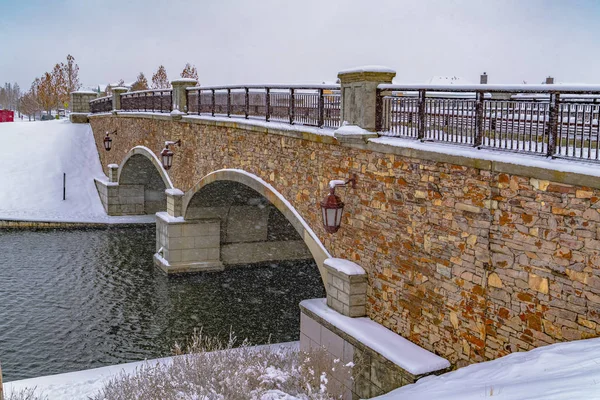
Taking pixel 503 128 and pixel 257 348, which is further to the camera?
Result: pixel 257 348

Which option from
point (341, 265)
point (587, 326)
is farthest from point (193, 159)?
point (587, 326)

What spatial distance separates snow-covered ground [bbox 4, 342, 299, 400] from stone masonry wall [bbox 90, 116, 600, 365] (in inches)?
112

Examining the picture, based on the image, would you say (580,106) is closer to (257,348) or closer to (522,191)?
(522,191)

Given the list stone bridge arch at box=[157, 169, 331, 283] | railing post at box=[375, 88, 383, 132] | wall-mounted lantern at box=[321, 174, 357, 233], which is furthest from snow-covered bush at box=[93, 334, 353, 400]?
stone bridge arch at box=[157, 169, 331, 283]

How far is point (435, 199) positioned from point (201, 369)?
4110 mm

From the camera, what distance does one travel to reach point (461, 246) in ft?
26.6

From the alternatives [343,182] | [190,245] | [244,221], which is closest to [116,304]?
[190,245]

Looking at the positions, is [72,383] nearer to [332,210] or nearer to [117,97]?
[332,210]

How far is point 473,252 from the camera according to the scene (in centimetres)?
791

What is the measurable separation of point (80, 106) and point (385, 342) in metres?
34.6

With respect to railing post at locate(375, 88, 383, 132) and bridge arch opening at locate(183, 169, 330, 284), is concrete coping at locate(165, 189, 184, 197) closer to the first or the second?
bridge arch opening at locate(183, 169, 330, 284)

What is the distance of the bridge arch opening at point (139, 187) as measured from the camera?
28203 mm

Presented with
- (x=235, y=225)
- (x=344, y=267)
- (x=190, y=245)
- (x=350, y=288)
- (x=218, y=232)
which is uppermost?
(x=344, y=267)

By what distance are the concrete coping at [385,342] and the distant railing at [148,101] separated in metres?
12.4
